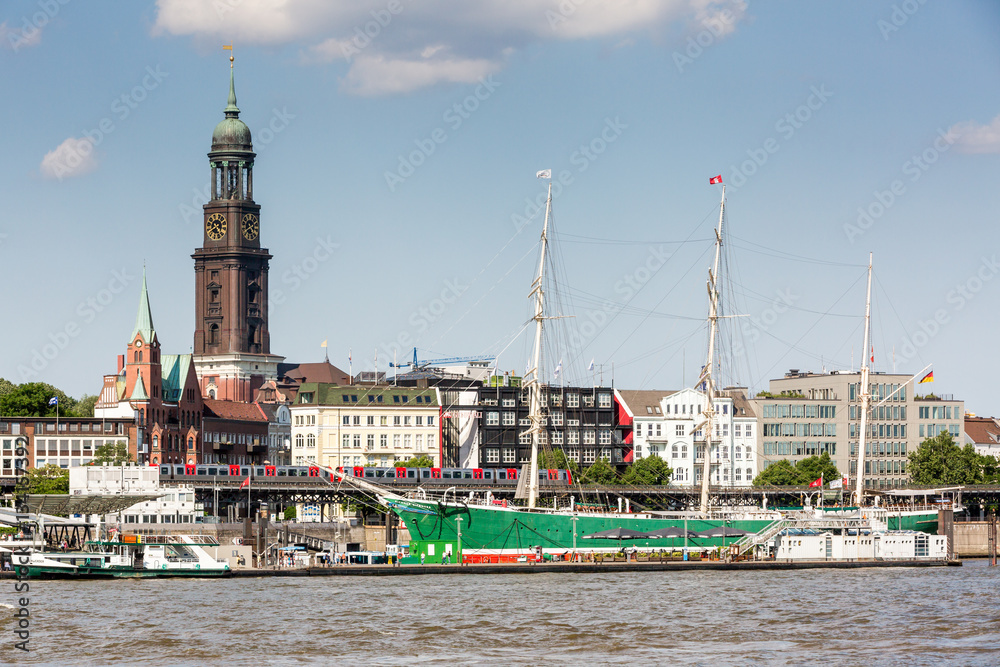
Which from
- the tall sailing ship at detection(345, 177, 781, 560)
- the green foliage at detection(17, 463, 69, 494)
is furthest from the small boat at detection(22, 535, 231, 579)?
the green foliage at detection(17, 463, 69, 494)

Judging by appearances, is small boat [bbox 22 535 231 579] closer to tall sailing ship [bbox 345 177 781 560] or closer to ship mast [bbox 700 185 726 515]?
tall sailing ship [bbox 345 177 781 560]

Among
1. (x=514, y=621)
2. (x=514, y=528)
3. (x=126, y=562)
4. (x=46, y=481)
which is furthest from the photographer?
(x=46, y=481)

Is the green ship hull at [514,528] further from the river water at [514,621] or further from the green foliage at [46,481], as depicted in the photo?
the green foliage at [46,481]

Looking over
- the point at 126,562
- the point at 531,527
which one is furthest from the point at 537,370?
the point at 126,562

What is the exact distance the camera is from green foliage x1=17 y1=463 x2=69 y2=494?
587ft

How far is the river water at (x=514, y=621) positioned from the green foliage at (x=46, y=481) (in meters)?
57.4

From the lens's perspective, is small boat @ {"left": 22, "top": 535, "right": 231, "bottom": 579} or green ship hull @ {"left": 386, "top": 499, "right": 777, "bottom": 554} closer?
small boat @ {"left": 22, "top": 535, "right": 231, "bottom": 579}

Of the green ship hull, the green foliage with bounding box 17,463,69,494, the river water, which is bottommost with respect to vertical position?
the river water

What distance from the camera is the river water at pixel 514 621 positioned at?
81438mm

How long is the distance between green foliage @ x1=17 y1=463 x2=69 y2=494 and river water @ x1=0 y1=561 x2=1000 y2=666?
57.4m

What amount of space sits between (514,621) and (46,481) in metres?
103

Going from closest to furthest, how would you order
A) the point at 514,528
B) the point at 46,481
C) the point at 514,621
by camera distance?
the point at 514,621 → the point at 514,528 → the point at 46,481

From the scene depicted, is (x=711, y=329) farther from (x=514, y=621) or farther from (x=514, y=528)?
(x=514, y=621)

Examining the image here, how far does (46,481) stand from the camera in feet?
611
